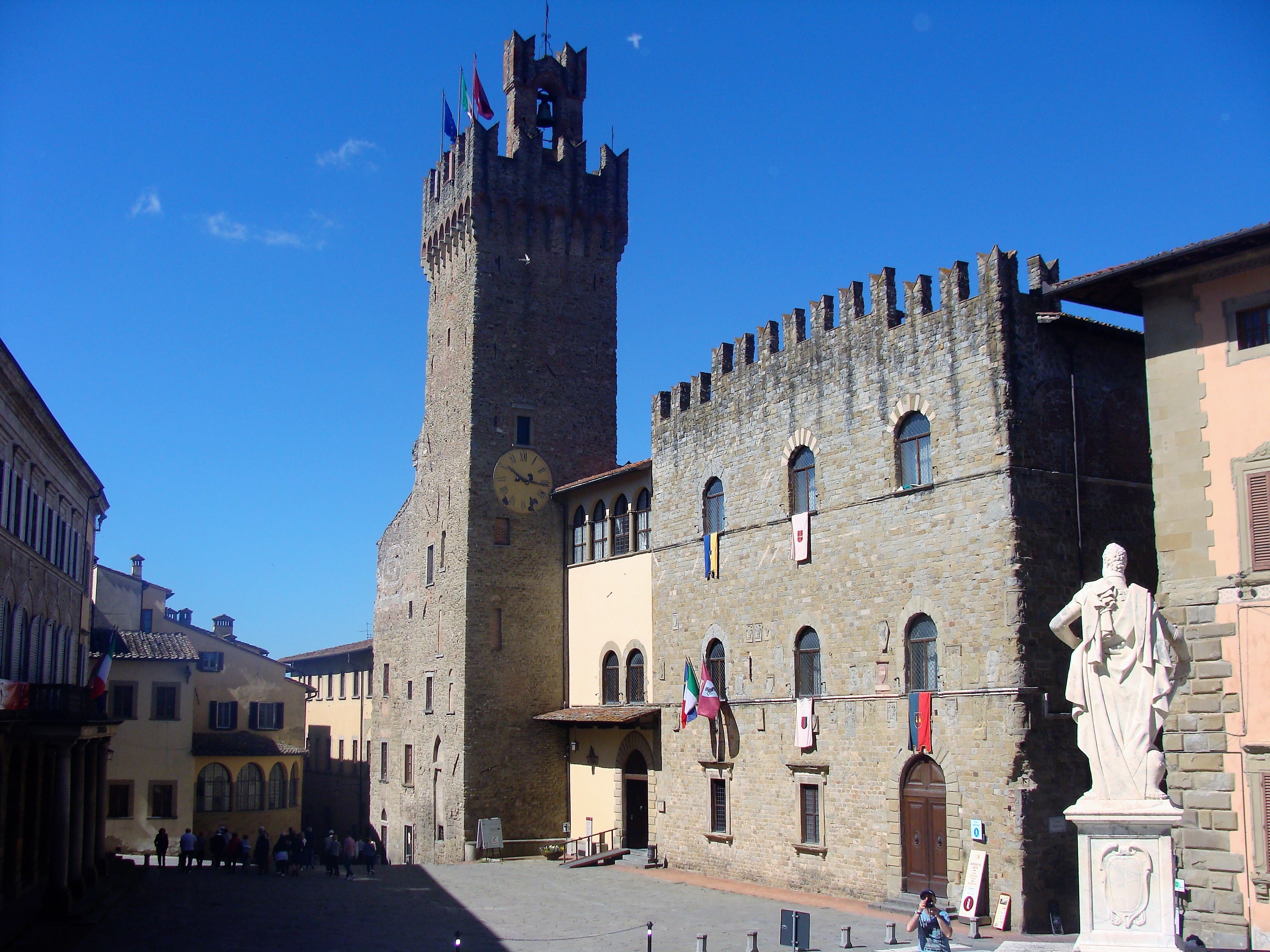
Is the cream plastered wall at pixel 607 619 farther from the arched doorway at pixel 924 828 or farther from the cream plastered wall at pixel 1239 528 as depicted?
the cream plastered wall at pixel 1239 528

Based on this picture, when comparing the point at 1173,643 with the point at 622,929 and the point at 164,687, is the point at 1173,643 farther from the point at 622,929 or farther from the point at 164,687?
the point at 164,687

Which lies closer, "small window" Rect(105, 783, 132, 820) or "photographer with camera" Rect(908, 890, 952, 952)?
"photographer with camera" Rect(908, 890, 952, 952)

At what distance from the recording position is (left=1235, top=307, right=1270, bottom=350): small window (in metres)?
16.6

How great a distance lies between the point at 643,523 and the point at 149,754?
22544 mm

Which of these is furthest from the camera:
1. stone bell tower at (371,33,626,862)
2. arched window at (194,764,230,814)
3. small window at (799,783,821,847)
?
arched window at (194,764,230,814)

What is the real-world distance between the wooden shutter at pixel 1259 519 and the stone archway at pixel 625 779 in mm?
17259

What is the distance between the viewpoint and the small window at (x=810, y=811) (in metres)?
24.3

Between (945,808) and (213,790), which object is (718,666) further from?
(213,790)

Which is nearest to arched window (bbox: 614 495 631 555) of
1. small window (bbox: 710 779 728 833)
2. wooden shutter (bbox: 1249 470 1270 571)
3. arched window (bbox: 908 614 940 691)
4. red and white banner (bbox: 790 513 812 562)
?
small window (bbox: 710 779 728 833)

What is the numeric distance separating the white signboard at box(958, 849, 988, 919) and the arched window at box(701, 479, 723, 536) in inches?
400

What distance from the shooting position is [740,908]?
74.7 ft

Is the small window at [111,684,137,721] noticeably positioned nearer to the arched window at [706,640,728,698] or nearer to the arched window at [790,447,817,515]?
the arched window at [706,640,728,698]

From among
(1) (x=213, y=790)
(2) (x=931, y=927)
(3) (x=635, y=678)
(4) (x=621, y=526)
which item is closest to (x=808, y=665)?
(3) (x=635, y=678)

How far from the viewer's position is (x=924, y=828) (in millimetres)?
21594
